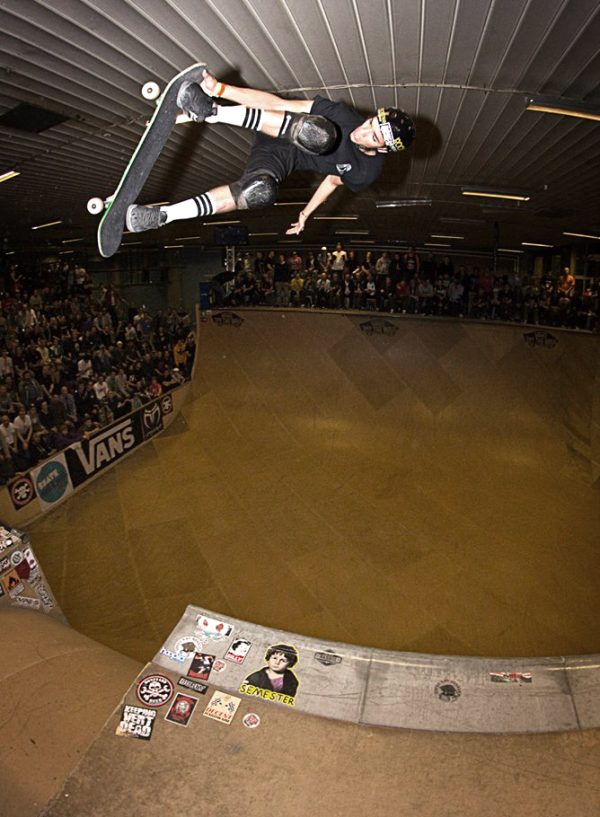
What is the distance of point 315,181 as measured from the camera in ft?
29.5

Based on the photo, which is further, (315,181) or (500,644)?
(315,181)

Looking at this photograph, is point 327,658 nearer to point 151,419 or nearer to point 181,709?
point 181,709

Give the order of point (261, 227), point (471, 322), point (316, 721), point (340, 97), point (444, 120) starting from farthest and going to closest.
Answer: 1. point (261, 227)
2. point (471, 322)
3. point (444, 120)
4. point (340, 97)
5. point (316, 721)

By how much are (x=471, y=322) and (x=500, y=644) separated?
9511mm

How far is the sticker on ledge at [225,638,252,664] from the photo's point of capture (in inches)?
155

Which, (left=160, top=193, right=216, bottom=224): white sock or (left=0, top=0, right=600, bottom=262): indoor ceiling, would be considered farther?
(left=0, top=0, right=600, bottom=262): indoor ceiling

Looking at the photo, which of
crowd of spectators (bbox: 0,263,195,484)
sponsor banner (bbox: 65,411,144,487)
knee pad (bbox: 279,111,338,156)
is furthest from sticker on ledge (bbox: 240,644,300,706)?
sponsor banner (bbox: 65,411,144,487)

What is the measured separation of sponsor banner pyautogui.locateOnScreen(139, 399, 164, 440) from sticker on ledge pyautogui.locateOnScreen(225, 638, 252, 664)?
27.1ft

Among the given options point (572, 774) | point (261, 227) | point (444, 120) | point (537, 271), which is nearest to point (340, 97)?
point (444, 120)

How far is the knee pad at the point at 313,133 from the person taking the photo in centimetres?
254

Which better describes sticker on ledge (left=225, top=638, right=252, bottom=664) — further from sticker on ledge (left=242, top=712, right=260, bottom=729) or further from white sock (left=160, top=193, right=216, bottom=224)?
white sock (left=160, top=193, right=216, bottom=224)

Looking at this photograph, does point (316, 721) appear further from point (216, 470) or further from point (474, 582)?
point (216, 470)

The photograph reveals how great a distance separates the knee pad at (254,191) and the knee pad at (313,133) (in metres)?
0.33

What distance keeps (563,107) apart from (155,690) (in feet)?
21.9
